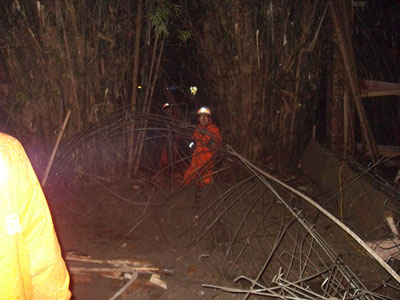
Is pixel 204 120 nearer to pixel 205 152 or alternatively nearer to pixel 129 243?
pixel 205 152

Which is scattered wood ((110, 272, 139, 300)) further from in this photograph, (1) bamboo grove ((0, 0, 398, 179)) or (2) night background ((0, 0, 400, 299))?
(1) bamboo grove ((0, 0, 398, 179))

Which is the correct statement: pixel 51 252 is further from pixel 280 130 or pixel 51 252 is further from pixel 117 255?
pixel 280 130

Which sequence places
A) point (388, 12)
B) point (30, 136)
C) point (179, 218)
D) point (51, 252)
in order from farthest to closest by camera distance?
point (388, 12) < point (30, 136) < point (179, 218) < point (51, 252)

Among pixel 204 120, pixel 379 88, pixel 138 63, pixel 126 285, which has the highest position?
pixel 138 63

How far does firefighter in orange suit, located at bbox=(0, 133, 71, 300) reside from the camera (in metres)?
1.36

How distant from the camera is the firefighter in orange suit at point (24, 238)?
1.36m

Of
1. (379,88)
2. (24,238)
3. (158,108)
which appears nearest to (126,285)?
(24,238)

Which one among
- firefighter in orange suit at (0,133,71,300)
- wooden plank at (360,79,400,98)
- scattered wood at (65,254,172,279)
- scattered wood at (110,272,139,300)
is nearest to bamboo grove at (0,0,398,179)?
wooden plank at (360,79,400,98)

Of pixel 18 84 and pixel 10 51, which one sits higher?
pixel 10 51

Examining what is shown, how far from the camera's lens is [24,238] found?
4.72 feet

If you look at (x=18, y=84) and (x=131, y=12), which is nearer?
(x=18, y=84)

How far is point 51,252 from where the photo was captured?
1489mm

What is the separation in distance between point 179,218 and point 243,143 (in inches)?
54.5

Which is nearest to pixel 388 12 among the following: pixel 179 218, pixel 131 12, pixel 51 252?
pixel 131 12
